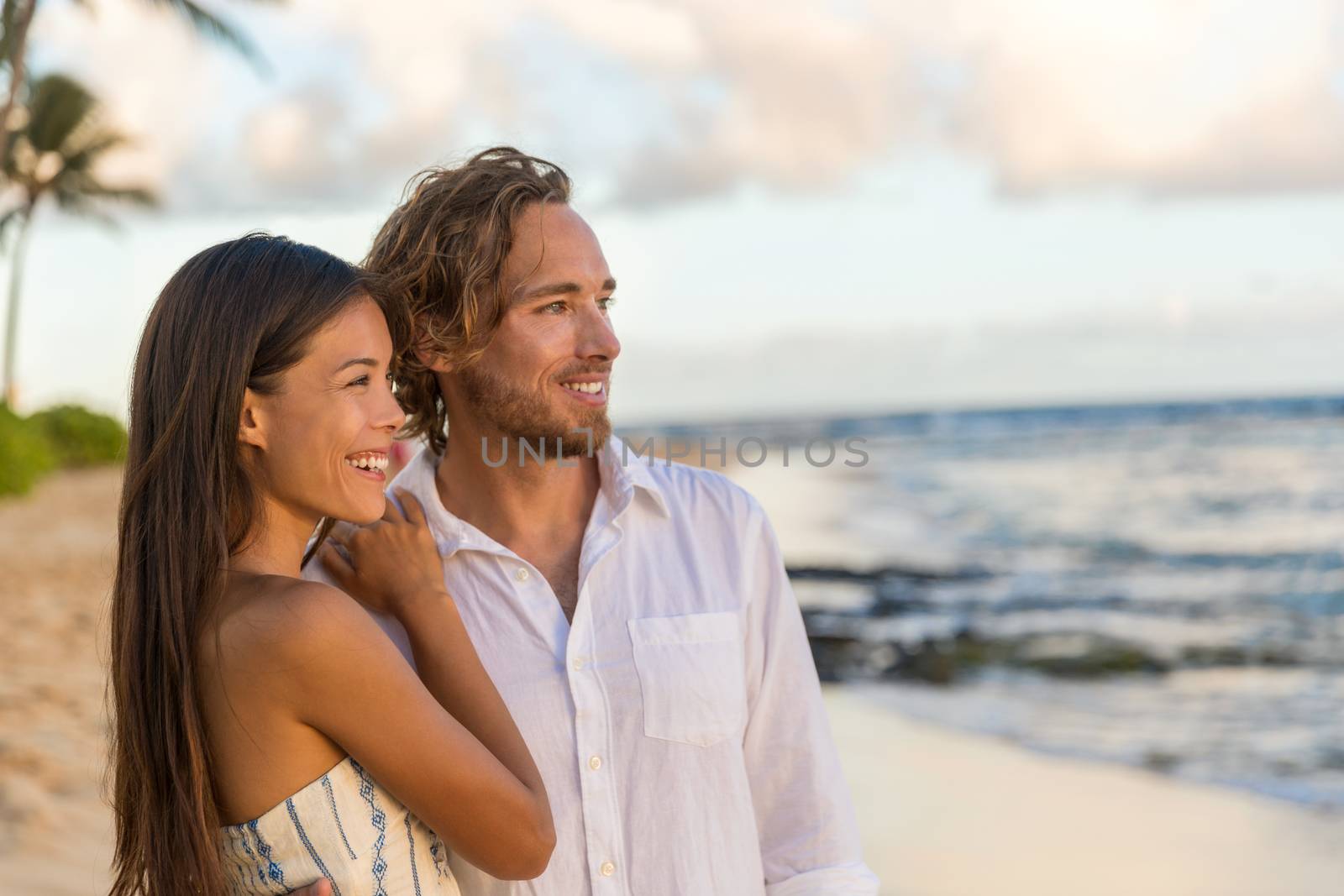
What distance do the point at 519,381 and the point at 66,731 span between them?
5.59 metres

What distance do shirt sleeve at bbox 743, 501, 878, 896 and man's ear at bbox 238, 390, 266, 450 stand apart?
1012mm

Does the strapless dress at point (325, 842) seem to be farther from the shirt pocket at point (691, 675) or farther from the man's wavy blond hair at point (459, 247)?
the man's wavy blond hair at point (459, 247)

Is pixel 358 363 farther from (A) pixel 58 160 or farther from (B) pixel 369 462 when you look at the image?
(A) pixel 58 160

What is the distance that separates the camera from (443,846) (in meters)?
2.32

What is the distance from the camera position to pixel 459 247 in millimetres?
2859

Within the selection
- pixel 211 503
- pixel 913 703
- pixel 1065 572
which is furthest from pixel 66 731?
pixel 1065 572

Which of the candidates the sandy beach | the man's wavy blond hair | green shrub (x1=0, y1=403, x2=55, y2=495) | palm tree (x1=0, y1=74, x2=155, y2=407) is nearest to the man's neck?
the man's wavy blond hair

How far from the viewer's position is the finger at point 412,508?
2.63 metres

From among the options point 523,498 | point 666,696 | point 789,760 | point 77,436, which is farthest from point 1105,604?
point 77,436

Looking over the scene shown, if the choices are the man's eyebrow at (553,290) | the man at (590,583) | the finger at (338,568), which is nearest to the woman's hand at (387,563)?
the finger at (338,568)

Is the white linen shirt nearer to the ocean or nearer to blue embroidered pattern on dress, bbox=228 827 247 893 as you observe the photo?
blue embroidered pattern on dress, bbox=228 827 247 893

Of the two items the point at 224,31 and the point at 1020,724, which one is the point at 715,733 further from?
the point at 224,31

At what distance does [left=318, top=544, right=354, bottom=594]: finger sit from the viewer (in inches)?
97.7

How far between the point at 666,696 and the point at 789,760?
1.09 feet
